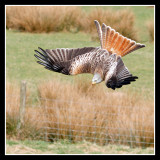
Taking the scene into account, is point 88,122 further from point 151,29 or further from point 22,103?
point 151,29

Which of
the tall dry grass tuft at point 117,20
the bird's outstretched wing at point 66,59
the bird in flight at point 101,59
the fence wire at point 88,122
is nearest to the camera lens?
the bird in flight at point 101,59

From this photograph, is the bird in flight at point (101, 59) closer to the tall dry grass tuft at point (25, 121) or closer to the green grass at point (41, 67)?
the tall dry grass tuft at point (25, 121)

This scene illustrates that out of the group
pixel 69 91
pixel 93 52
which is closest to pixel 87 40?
pixel 69 91

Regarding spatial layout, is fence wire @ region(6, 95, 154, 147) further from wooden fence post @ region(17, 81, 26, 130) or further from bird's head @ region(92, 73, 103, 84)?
bird's head @ region(92, 73, 103, 84)

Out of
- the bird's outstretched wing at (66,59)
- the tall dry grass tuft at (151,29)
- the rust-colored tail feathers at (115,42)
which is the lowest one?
the bird's outstretched wing at (66,59)

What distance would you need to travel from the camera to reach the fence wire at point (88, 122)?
8.33 metres

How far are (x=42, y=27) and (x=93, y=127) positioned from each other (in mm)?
8273

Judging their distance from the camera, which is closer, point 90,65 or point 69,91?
point 90,65

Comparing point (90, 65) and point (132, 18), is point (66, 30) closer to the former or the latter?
point (132, 18)

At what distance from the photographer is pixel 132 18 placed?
16.4 m

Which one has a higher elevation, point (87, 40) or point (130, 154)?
point (87, 40)

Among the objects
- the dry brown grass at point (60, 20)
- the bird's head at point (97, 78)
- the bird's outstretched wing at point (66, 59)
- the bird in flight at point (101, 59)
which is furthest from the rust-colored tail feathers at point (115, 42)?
the dry brown grass at point (60, 20)

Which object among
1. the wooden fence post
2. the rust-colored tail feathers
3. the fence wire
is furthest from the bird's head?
the wooden fence post

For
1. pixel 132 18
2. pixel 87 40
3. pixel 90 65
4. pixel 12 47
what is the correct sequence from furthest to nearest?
pixel 132 18 → pixel 87 40 → pixel 12 47 → pixel 90 65
